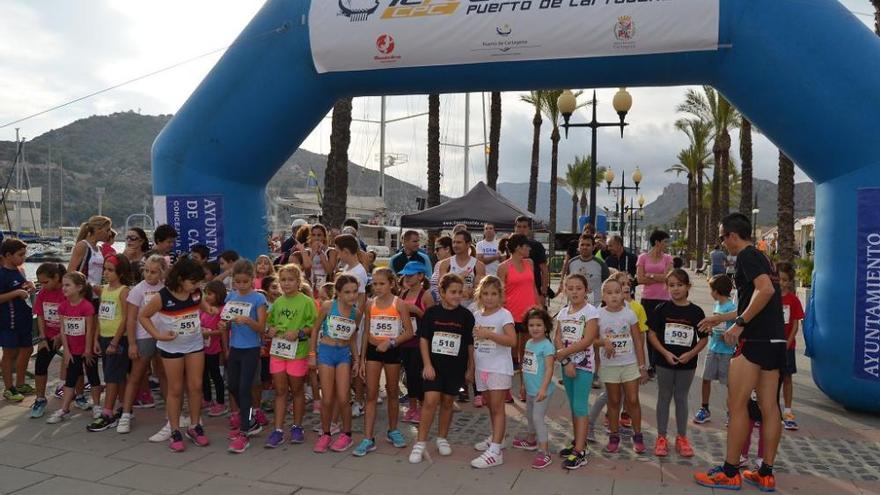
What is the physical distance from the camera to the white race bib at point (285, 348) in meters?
5.31

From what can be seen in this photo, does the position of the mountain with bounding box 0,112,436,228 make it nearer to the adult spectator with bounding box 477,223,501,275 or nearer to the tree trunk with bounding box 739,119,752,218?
the tree trunk with bounding box 739,119,752,218

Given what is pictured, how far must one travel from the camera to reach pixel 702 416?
6.08 m

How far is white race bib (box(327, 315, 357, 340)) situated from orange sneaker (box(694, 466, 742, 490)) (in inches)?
110

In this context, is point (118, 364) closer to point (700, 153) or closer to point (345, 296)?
point (345, 296)

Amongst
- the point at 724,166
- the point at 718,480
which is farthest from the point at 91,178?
the point at 718,480

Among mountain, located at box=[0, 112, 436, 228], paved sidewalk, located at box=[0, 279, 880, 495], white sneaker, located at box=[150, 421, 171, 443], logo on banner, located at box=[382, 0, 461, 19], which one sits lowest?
paved sidewalk, located at box=[0, 279, 880, 495]

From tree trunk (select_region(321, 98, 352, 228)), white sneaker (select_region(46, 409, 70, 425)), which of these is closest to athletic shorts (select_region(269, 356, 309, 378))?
white sneaker (select_region(46, 409, 70, 425))

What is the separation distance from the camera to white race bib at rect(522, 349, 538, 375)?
491cm

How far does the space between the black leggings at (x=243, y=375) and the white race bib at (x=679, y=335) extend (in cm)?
336

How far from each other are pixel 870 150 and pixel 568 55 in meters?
2.95

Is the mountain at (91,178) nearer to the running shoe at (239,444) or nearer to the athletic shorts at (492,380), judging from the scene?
the running shoe at (239,444)

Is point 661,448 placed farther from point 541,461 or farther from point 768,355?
point 768,355

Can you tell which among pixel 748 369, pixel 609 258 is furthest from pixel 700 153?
pixel 748 369

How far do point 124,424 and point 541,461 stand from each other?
359 centimetres
